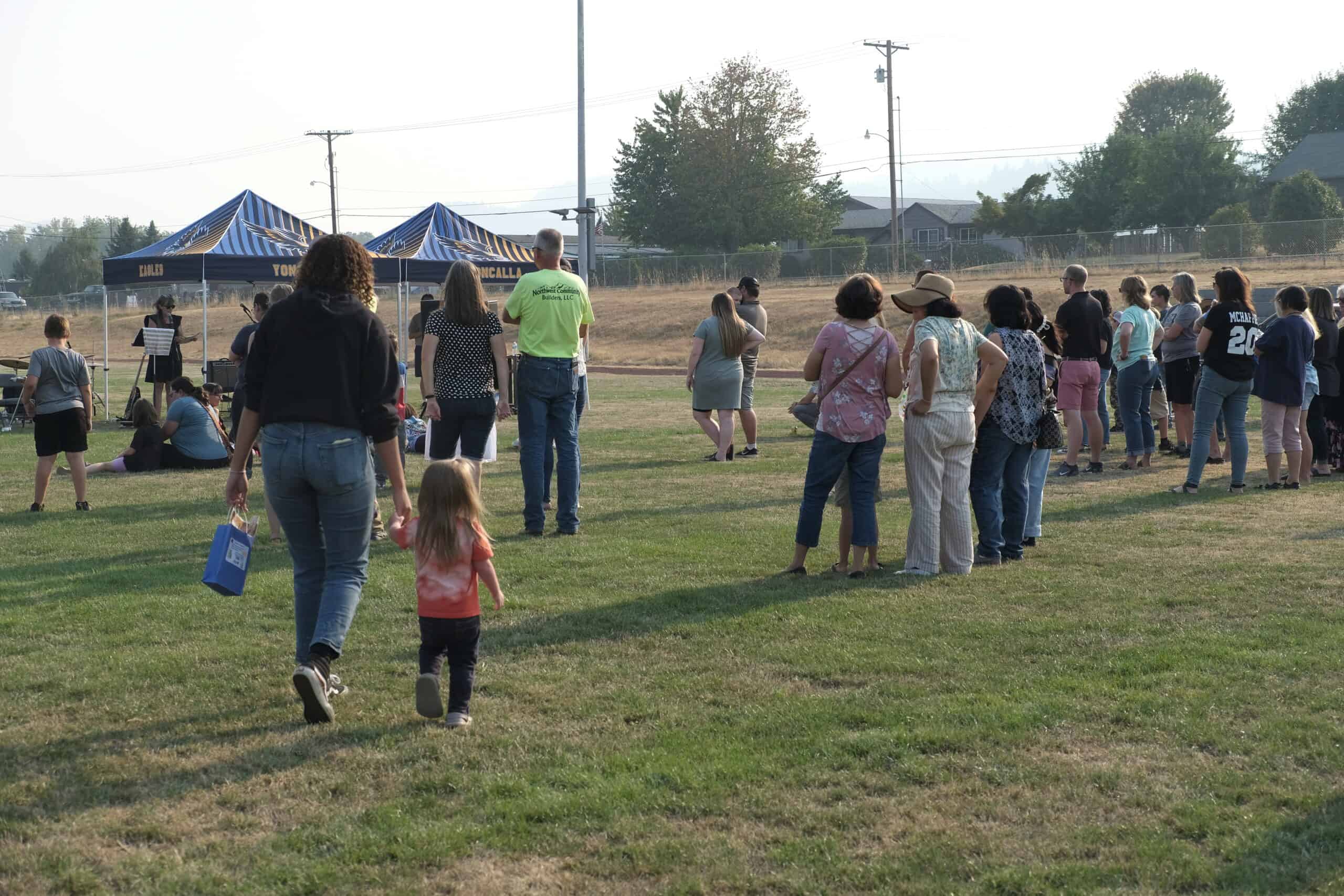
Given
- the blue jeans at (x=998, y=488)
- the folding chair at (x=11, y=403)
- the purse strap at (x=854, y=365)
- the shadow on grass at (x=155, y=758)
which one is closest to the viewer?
Result: the shadow on grass at (x=155, y=758)

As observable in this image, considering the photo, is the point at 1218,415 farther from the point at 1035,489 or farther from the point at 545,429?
the point at 545,429

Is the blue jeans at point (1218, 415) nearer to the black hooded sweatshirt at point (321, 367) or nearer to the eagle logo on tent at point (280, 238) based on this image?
the black hooded sweatshirt at point (321, 367)

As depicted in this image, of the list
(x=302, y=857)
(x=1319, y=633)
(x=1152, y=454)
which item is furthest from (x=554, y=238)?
(x=1152, y=454)

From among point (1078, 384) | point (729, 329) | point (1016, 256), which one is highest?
point (1016, 256)

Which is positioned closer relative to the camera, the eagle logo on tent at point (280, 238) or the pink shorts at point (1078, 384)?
the pink shorts at point (1078, 384)

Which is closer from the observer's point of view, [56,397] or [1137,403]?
[56,397]

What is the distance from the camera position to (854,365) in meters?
7.52

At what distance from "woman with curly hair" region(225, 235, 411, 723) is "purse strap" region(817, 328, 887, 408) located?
307 cm

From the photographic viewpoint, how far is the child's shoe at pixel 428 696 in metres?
4.98

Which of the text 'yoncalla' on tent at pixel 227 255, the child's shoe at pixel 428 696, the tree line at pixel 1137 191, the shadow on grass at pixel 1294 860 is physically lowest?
the shadow on grass at pixel 1294 860

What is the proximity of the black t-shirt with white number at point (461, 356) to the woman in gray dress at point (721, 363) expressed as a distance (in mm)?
4243

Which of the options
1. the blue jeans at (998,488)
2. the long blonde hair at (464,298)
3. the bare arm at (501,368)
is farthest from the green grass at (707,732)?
the long blonde hair at (464,298)

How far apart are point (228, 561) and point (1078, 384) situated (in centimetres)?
868

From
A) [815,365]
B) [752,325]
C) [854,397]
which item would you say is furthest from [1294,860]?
[752,325]
